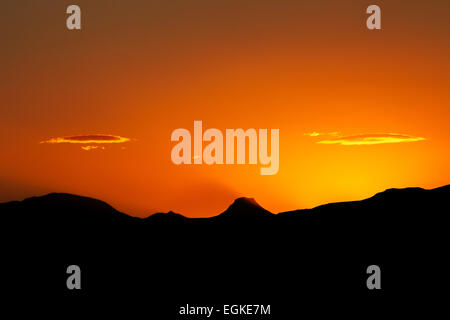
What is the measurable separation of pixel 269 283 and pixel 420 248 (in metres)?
14.0

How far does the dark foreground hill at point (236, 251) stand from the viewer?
51.4m

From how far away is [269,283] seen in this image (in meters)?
51.5

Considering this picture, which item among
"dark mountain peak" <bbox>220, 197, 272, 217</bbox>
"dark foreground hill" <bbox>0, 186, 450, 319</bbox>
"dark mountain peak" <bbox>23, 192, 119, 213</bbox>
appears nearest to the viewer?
"dark foreground hill" <bbox>0, 186, 450, 319</bbox>

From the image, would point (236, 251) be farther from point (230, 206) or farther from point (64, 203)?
point (64, 203)

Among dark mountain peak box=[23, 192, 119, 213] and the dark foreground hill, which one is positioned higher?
dark mountain peak box=[23, 192, 119, 213]

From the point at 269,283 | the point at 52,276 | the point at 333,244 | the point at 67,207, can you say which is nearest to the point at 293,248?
the point at 333,244

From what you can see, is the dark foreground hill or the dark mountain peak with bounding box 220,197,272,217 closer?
the dark foreground hill

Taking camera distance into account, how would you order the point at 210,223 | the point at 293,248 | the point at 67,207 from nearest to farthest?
the point at 293,248, the point at 210,223, the point at 67,207

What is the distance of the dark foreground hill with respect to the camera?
51.4 meters

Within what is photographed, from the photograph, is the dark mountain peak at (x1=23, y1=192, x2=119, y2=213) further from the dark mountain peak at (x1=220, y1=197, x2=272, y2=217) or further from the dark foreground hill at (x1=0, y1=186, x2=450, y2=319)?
the dark mountain peak at (x1=220, y1=197, x2=272, y2=217)

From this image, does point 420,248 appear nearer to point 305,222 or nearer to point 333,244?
point 333,244

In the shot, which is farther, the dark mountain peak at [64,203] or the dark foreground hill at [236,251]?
the dark mountain peak at [64,203]

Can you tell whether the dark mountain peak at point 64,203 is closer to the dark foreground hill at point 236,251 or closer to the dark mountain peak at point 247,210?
the dark foreground hill at point 236,251
